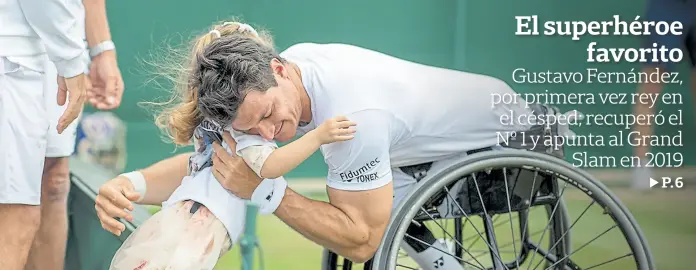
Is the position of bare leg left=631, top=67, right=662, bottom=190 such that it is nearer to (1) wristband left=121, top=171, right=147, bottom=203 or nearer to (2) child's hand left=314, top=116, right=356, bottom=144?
(2) child's hand left=314, top=116, right=356, bottom=144

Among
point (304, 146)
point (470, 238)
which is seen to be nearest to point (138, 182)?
point (304, 146)

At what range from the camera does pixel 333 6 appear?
225 cm

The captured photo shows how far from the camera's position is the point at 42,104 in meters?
2.17

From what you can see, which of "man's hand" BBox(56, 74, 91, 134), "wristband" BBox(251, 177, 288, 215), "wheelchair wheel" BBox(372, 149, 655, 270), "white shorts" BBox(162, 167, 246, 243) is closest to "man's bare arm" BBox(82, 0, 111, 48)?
"man's hand" BBox(56, 74, 91, 134)

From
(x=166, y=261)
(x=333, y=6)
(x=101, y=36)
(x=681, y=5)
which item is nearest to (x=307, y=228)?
(x=166, y=261)

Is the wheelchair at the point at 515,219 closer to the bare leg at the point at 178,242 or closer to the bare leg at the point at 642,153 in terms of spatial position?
the bare leg at the point at 642,153

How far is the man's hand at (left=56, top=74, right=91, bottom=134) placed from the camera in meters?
2.17

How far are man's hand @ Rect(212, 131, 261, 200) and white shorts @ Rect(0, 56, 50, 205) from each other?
50cm

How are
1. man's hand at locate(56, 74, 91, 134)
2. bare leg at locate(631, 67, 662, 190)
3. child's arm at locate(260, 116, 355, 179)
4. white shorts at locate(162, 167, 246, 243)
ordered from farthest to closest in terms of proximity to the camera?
bare leg at locate(631, 67, 662, 190), man's hand at locate(56, 74, 91, 134), white shorts at locate(162, 167, 246, 243), child's arm at locate(260, 116, 355, 179)

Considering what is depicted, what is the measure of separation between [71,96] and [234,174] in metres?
0.52

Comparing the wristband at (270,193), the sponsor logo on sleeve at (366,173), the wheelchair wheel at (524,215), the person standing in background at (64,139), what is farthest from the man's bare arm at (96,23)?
the wheelchair wheel at (524,215)

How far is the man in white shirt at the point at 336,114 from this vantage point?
1.97 m

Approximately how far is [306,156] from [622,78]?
0.92 meters

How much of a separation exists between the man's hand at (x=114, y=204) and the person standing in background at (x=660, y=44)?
4.46 ft
